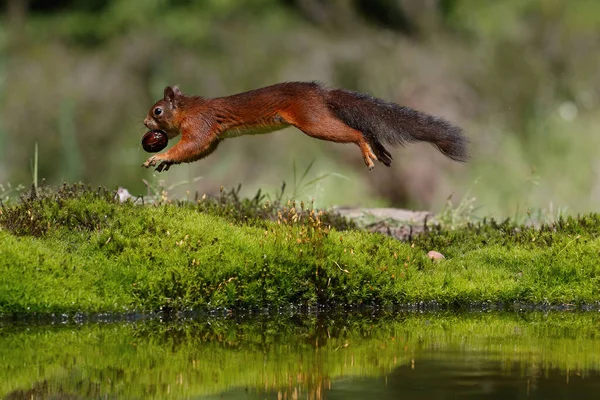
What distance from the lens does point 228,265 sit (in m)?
7.60

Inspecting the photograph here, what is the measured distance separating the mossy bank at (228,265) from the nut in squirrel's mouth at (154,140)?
102 centimetres

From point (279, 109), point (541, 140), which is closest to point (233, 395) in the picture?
point (279, 109)

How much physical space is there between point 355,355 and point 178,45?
12268 millimetres

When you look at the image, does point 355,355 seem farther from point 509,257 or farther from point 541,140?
point 541,140

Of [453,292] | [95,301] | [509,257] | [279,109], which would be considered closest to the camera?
[95,301]

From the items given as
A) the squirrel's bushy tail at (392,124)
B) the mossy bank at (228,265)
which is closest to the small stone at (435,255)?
the mossy bank at (228,265)

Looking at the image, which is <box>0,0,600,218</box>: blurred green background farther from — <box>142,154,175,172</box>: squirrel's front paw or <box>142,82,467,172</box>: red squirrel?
<box>142,154,175,172</box>: squirrel's front paw

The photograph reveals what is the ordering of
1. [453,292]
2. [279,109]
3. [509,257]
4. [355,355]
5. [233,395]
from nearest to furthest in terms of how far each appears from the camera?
1. [233,395]
2. [355,355]
3. [453,292]
4. [509,257]
5. [279,109]

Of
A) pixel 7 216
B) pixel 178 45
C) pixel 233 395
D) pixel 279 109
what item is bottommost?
pixel 233 395

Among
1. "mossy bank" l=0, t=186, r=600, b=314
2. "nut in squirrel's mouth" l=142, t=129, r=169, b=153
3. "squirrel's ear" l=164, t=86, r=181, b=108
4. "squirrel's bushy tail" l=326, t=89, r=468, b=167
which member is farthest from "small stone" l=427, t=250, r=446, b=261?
"squirrel's ear" l=164, t=86, r=181, b=108

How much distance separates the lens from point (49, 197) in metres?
8.68

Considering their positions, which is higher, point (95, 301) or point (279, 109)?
point (279, 109)

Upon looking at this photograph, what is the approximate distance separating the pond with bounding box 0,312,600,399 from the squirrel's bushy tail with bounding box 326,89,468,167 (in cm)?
190

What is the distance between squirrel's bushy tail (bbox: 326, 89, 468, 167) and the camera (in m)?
8.88
